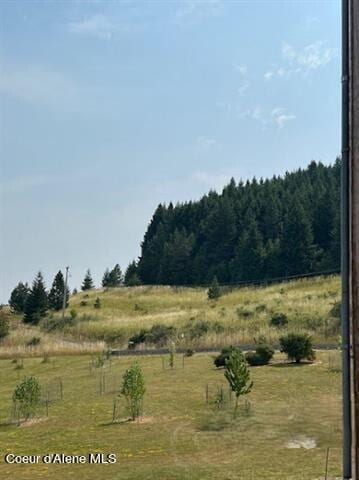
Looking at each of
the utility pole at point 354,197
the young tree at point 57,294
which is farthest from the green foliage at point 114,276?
the utility pole at point 354,197

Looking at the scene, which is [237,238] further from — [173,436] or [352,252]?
[352,252]

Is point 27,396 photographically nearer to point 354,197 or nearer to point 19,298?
point 354,197

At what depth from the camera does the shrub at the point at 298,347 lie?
34625mm

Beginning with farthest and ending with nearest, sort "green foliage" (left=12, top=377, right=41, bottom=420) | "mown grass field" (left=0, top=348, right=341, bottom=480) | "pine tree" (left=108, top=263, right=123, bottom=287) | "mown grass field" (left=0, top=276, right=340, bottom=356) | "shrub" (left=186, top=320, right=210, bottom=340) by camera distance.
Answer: "pine tree" (left=108, top=263, right=123, bottom=287), "shrub" (left=186, top=320, right=210, bottom=340), "mown grass field" (left=0, top=276, right=340, bottom=356), "green foliage" (left=12, top=377, right=41, bottom=420), "mown grass field" (left=0, top=348, right=341, bottom=480)

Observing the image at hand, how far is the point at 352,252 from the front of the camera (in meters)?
7.05

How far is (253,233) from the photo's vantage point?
118000 mm

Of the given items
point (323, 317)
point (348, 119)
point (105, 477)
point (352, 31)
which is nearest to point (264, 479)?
point (105, 477)

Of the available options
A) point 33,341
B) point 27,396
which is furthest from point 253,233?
point 27,396

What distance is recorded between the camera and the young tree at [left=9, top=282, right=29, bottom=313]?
94.5 meters

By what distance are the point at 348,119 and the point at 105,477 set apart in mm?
11702

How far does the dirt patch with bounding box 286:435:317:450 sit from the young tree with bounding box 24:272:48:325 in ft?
216

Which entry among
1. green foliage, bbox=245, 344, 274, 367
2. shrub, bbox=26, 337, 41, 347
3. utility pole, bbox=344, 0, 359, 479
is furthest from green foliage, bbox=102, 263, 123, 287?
utility pole, bbox=344, 0, 359, 479

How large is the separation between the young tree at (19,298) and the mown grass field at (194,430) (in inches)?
2483

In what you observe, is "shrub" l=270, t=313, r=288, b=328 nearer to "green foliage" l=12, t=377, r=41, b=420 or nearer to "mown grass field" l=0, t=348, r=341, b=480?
"mown grass field" l=0, t=348, r=341, b=480
